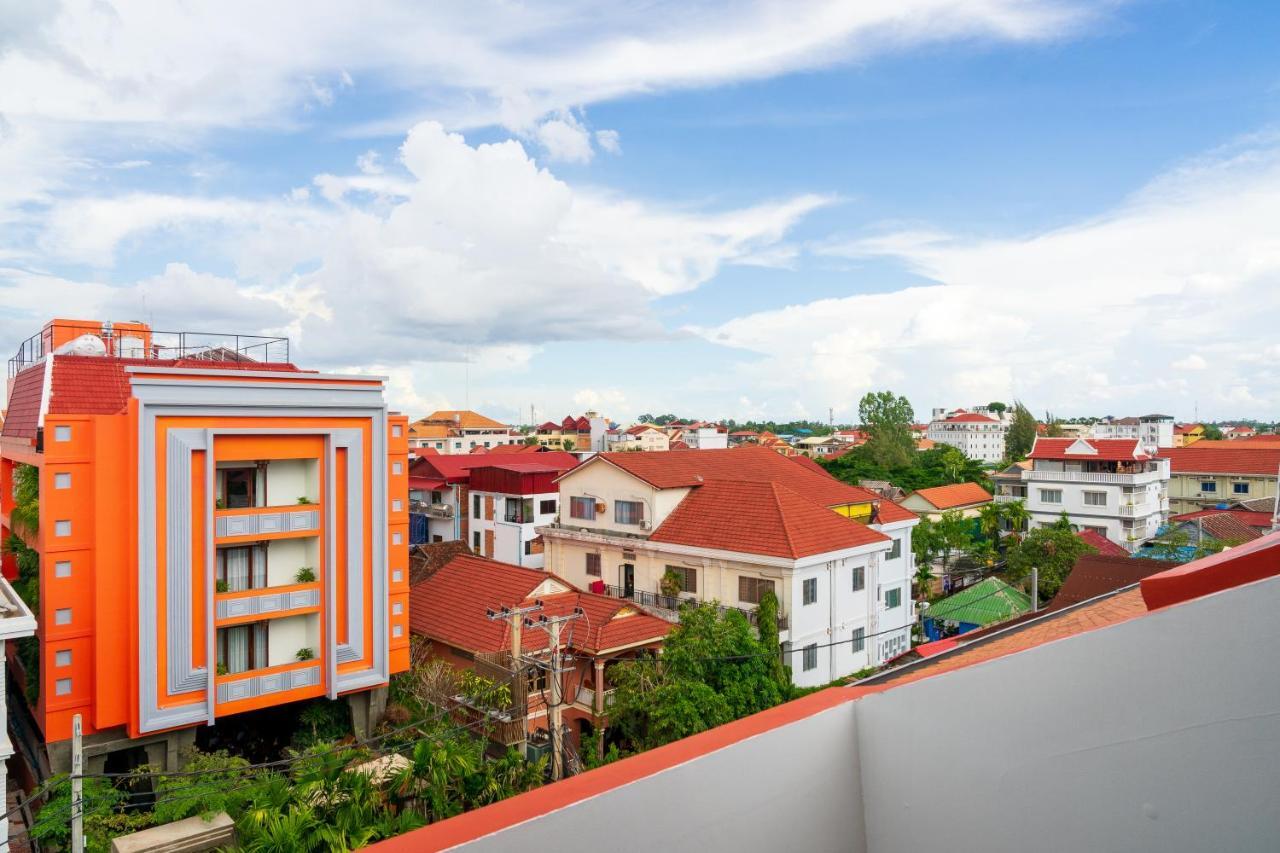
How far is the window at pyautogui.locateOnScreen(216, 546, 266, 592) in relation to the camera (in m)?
13.9

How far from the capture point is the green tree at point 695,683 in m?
13.3

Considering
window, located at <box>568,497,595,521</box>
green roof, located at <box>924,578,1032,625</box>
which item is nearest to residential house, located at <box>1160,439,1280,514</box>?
green roof, located at <box>924,578,1032,625</box>

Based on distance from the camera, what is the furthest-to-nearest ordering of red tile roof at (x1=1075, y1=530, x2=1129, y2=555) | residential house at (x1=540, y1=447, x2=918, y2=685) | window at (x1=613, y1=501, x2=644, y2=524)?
red tile roof at (x1=1075, y1=530, x2=1129, y2=555) < window at (x1=613, y1=501, x2=644, y2=524) < residential house at (x1=540, y1=447, x2=918, y2=685)

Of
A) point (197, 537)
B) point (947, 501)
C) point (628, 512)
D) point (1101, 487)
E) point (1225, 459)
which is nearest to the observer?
point (197, 537)

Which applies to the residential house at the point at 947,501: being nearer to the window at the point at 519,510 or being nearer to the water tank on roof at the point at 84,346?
the window at the point at 519,510

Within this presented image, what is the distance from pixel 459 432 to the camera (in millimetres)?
77750

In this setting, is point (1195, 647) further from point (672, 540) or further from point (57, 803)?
point (672, 540)

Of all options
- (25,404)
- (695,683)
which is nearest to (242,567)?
(25,404)

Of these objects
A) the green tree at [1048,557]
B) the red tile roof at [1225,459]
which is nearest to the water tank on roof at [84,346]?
the green tree at [1048,557]

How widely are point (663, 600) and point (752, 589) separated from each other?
2462 mm

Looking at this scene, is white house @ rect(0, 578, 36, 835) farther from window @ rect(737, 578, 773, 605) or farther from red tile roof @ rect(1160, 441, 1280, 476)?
red tile roof @ rect(1160, 441, 1280, 476)

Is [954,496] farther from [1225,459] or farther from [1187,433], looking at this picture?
[1187,433]

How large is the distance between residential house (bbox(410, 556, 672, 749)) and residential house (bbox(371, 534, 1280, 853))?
1245 cm

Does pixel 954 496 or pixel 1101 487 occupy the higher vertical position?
pixel 1101 487
